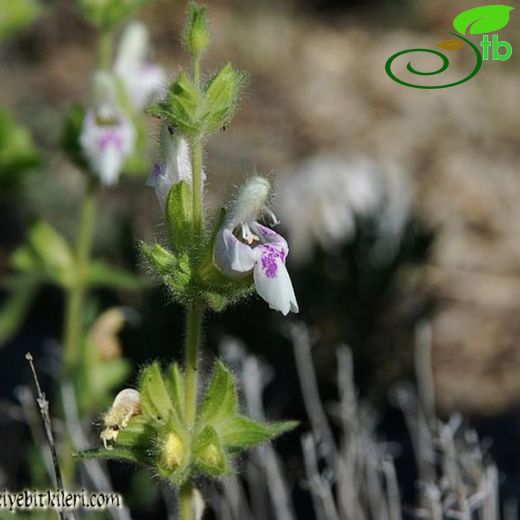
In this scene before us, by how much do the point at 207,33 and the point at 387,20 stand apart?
505 cm

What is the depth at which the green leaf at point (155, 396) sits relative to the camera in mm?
1474

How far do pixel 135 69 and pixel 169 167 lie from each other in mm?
1292

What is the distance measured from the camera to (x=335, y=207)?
403 centimetres

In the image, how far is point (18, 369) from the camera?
11.1 ft

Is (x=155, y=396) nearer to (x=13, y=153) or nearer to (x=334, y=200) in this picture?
(x=13, y=153)

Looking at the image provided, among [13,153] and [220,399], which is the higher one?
[13,153]

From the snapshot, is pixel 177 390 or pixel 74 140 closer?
pixel 177 390

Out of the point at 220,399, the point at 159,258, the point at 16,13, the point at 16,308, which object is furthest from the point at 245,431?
the point at 16,13

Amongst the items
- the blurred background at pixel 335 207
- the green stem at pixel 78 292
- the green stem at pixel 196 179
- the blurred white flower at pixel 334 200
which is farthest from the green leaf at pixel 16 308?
the green stem at pixel 196 179

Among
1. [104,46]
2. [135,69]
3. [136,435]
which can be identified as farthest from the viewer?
[135,69]

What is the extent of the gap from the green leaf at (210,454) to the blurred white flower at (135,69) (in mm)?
1405

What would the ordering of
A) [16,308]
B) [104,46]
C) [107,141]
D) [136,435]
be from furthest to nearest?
[16,308]
[104,46]
[107,141]
[136,435]

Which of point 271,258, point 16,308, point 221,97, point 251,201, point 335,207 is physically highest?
point 335,207

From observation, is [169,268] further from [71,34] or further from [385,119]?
[71,34]
